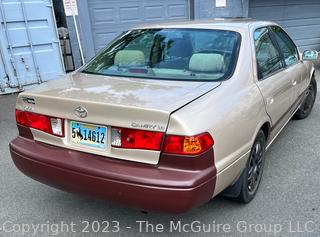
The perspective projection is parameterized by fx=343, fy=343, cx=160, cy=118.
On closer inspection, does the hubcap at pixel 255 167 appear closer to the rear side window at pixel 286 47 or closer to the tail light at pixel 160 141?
the tail light at pixel 160 141

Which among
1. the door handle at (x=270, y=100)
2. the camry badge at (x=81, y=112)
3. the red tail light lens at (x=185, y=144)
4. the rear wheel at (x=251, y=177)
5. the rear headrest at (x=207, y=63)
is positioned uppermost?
the rear headrest at (x=207, y=63)

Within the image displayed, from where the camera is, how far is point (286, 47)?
13.3 ft

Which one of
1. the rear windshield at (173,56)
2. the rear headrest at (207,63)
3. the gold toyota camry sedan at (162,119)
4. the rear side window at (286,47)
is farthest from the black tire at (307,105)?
the rear headrest at (207,63)

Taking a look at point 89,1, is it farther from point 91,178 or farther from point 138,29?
point 91,178

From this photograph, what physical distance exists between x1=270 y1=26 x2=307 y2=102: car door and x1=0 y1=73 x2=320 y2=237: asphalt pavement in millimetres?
999

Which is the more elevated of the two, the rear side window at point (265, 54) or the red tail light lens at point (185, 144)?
the rear side window at point (265, 54)

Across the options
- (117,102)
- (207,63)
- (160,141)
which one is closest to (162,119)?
(160,141)

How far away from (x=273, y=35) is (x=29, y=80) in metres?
5.36

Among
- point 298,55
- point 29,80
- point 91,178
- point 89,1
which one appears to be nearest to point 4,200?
point 91,178

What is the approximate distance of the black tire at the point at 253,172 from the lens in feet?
9.19

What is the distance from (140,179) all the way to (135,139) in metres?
0.25

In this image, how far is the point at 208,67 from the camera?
2771 mm

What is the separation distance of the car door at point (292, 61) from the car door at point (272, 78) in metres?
0.15

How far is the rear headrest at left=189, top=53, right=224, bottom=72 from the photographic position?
2.77 m
